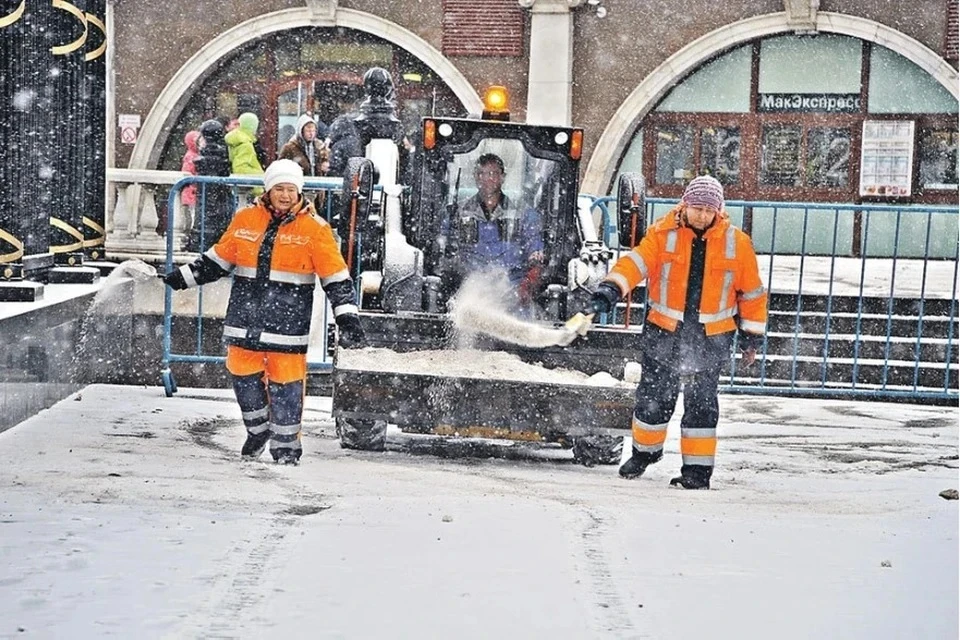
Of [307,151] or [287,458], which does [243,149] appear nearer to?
[307,151]

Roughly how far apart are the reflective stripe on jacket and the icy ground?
2.16 feet

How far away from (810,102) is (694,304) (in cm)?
1376

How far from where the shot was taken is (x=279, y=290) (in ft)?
24.7

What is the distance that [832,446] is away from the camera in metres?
9.22

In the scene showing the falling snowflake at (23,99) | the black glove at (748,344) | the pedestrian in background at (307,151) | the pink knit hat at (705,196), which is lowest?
the black glove at (748,344)

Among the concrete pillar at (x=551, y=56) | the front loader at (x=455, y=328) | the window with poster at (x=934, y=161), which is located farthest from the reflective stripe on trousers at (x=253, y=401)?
the window with poster at (x=934, y=161)

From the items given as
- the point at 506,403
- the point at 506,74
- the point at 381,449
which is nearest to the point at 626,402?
the point at 506,403

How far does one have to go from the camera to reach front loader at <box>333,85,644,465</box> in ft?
25.8

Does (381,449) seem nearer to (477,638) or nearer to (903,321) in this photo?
(477,638)

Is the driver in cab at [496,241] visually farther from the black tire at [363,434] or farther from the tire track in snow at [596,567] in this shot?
the tire track in snow at [596,567]

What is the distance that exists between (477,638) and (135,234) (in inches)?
388

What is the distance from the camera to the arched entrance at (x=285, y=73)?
21328 millimetres

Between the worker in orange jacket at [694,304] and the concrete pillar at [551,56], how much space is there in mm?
13157

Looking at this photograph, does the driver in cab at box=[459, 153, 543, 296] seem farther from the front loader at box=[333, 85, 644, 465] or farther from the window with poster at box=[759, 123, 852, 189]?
the window with poster at box=[759, 123, 852, 189]
